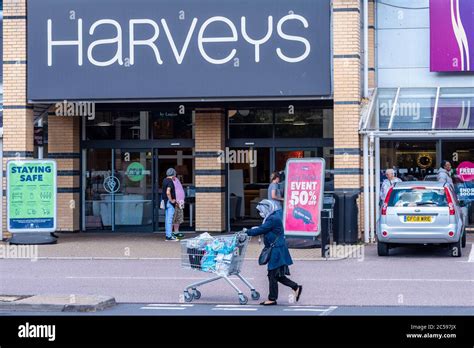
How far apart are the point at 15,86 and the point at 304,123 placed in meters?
7.69

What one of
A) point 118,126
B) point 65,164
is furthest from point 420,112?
point 65,164

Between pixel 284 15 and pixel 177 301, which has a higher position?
pixel 284 15

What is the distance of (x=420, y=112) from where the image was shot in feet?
77.8

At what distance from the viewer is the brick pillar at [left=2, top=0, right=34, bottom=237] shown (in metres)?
23.9

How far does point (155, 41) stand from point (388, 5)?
6.81 m

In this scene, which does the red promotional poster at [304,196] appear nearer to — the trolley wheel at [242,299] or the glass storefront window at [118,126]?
the glass storefront window at [118,126]

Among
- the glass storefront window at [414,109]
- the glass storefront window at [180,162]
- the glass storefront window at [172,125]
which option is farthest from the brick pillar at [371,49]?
the glass storefront window at [180,162]

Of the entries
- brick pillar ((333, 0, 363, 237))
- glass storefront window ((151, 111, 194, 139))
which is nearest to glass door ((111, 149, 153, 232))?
glass storefront window ((151, 111, 194, 139))

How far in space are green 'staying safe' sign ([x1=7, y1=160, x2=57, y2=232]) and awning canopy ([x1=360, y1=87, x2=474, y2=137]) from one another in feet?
24.8

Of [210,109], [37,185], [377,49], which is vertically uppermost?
[377,49]

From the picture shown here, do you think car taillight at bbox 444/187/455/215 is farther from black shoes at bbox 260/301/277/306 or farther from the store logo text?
black shoes at bbox 260/301/277/306

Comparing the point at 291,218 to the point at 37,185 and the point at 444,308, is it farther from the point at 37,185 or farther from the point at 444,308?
the point at 444,308

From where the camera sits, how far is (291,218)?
2167 centimetres

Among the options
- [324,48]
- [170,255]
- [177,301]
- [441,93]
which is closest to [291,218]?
[170,255]
